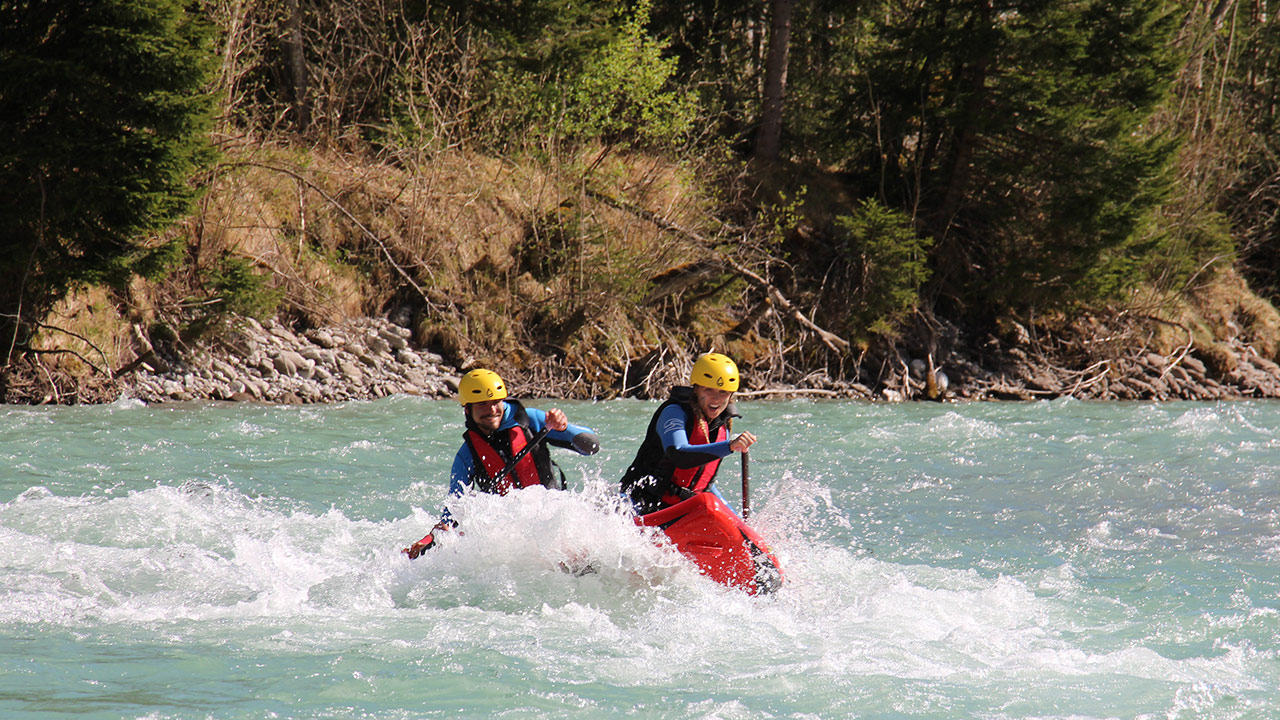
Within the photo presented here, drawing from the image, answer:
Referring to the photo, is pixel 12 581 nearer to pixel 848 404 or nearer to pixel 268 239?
pixel 268 239

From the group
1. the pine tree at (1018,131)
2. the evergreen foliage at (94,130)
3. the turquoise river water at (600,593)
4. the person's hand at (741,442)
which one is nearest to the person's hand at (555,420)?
the turquoise river water at (600,593)

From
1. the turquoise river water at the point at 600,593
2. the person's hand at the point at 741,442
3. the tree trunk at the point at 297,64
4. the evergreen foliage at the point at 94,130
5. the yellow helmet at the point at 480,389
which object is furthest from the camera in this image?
the tree trunk at the point at 297,64

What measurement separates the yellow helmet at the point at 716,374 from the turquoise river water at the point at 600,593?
0.81m

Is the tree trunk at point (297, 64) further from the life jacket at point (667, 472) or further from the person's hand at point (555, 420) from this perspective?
the life jacket at point (667, 472)

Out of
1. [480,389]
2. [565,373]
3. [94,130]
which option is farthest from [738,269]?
[480,389]

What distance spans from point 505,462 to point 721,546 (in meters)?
1.38

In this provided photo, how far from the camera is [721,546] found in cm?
530

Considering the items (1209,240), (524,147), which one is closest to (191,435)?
(524,147)

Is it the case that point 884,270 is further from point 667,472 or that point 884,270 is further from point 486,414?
point 486,414

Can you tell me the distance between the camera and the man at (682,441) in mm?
5547

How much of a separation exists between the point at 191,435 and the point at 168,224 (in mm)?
2396

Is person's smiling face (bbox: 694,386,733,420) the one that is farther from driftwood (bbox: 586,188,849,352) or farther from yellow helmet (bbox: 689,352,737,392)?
driftwood (bbox: 586,188,849,352)

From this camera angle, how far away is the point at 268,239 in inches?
531

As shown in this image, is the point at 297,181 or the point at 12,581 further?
the point at 297,181
